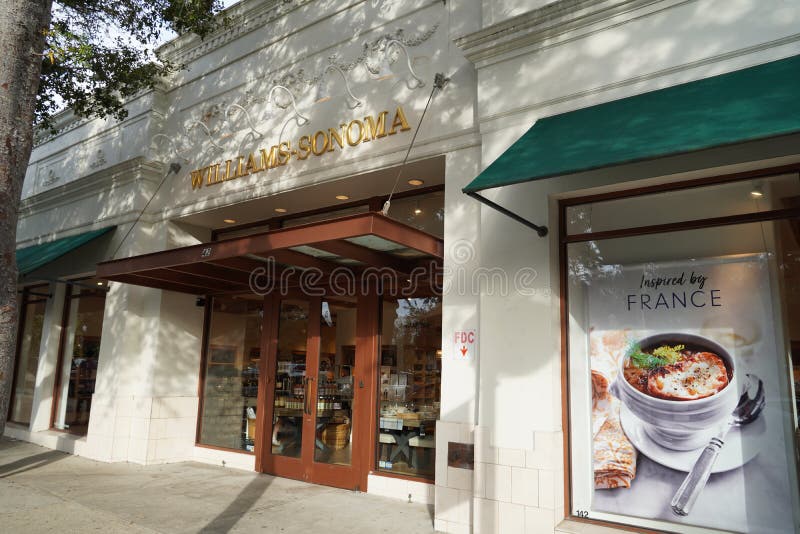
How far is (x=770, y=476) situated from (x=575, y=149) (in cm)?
289

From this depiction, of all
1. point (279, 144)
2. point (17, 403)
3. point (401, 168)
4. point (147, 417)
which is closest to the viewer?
point (401, 168)

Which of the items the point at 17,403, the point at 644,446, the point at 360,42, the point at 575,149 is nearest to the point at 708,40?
the point at 575,149

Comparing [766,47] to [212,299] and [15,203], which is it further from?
[212,299]

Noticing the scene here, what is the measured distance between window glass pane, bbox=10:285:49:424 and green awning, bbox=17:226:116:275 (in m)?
1.26

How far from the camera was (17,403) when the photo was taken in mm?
12258

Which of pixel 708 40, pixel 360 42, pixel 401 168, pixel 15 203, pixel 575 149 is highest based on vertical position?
pixel 360 42

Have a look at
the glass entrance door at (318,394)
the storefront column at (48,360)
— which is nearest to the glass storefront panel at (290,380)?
the glass entrance door at (318,394)

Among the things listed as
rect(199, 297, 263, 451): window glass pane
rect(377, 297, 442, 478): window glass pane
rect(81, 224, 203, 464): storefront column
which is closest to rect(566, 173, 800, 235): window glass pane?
rect(377, 297, 442, 478): window glass pane

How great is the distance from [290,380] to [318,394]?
2.04 feet

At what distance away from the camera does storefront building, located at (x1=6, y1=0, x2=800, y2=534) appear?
4598mm

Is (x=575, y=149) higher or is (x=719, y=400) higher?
(x=575, y=149)

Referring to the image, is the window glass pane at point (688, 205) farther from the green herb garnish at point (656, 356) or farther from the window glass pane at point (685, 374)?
the green herb garnish at point (656, 356)

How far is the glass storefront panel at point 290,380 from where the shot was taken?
26.2 ft

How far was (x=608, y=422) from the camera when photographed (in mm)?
5129
